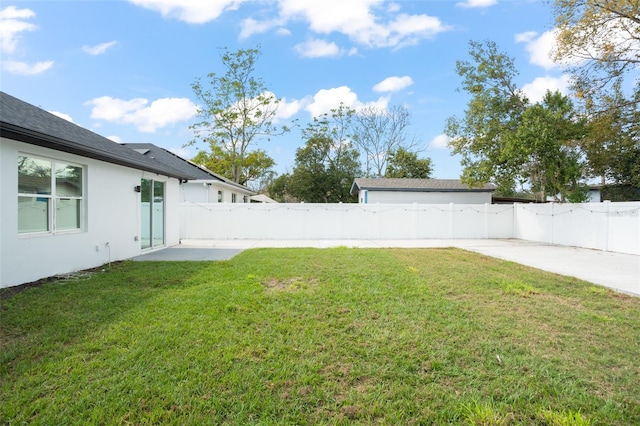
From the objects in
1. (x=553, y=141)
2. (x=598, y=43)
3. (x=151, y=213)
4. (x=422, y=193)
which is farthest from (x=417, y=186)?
(x=151, y=213)

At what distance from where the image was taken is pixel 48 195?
19.2ft

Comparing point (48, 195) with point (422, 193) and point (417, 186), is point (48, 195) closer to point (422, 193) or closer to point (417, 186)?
point (417, 186)

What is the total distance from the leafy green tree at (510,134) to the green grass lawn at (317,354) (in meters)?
9.12

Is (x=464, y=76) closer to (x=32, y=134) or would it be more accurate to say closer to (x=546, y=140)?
(x=546, y=140)

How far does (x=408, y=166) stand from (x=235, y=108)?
15596mm

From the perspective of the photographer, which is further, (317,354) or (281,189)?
(281,189)

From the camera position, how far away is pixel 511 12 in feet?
33.1

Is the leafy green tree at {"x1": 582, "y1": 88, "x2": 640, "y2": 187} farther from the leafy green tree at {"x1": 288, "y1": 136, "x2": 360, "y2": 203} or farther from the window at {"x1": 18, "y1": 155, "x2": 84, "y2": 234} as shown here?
the leafy green tree at {"x1": 288, "y1": 136, "x2": 360, "y2": 203}

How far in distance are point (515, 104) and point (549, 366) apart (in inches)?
575

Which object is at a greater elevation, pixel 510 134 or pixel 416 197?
pixel 510 134

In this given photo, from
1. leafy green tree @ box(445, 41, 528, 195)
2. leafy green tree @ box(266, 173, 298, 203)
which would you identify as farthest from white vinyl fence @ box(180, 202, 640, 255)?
leafy green tree @ box(266, 173, 298, 203)

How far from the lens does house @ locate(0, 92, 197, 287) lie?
5.03 metres

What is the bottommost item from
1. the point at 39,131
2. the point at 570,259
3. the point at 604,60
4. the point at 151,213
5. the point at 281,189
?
the point at 570,259

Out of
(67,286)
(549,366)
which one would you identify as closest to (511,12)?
(549,366)
